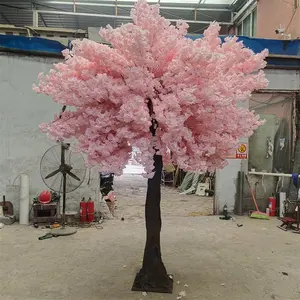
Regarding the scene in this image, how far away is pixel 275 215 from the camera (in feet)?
22.6

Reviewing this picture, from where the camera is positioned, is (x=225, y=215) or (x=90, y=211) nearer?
(x=90, y=211)

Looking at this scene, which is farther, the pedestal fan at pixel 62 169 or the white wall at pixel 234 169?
the white wall at pixel 234 169

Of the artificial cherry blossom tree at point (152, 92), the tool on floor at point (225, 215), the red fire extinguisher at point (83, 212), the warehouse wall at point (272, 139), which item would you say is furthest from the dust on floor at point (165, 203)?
the artificial cherry blossom tree at point (152, 92)

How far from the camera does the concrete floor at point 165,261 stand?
3.37 m

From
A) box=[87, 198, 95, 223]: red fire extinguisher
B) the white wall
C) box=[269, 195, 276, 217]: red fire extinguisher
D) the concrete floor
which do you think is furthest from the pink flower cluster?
box=[269, 195, 276, 217]: red fire extinguisher

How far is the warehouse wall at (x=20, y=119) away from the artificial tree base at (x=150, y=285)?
3.49 metres

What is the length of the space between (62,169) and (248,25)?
6725 mm

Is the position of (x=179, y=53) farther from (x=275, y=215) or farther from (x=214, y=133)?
(x=275, y=215)

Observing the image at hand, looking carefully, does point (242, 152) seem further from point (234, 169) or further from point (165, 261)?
point (165, 261)

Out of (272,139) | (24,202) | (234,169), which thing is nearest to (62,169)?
(24,202)

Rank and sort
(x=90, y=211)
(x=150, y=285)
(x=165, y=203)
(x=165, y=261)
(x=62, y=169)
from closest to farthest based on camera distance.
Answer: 1. (x=150, y=285)
2. (x=165, y=261)
3. (x=62, y=169)
4. (x=90, y=211)
5. (x=165, y=203)

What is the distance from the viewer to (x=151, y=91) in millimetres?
2730

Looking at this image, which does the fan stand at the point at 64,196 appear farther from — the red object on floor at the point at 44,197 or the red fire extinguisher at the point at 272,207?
the red fire extinguisher at the point at 272,207

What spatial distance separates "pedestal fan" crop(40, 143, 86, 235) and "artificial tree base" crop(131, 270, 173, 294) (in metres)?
2.23
